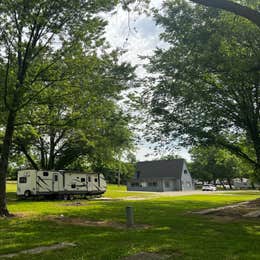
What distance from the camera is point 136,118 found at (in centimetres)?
2156

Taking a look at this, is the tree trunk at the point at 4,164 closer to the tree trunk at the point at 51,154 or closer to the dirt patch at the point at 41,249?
the dirt patch at the point at 41,249

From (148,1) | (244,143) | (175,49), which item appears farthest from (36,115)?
(244,143)

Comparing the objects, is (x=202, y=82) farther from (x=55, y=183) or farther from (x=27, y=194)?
(x=27, y=194)

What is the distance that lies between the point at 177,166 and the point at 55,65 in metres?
52.9

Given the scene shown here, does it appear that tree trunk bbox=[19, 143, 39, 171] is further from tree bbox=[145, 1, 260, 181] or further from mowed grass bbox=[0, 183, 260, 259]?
mowed grass bbox=[0, 183, 260, 259]

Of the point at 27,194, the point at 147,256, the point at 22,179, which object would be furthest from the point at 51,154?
the point at 147,256

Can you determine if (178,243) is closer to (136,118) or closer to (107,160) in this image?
(136,118)

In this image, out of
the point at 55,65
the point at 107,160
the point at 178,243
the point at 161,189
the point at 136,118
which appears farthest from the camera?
the point at 161,189

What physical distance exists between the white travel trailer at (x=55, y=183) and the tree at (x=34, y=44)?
42.7ft

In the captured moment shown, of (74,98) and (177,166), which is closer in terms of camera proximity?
(74,98)

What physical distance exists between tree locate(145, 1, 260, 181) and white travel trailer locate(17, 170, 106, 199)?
12670 mm

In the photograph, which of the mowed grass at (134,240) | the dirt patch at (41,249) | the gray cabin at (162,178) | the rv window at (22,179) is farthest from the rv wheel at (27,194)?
the gray cabin at (162,178)

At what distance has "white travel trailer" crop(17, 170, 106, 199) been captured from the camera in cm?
2847

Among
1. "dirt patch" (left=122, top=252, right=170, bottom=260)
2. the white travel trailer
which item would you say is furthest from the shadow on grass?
the white travel trailer
